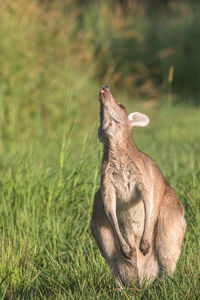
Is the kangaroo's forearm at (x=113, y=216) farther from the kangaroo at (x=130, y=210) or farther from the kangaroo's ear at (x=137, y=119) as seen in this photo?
the kangaroo's ear at (x=137, y=119)

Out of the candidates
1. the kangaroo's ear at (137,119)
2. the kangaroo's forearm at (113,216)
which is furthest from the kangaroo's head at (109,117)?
the kangaroo's forearm at (113,216)

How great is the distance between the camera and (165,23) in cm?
1533

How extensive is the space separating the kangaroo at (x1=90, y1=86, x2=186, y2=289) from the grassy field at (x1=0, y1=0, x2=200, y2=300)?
5.6 inches

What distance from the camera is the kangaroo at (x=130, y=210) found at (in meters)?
3.12

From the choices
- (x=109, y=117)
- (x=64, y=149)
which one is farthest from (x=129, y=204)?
(x=64, y=149)

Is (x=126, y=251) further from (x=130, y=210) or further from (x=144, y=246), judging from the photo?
(x=130, y=210)

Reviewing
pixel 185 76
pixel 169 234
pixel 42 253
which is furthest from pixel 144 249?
pixel 185 76

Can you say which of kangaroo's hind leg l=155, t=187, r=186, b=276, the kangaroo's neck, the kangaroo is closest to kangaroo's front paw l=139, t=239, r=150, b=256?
the kangaroo

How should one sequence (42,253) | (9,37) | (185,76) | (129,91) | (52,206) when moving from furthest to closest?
1. (185,76)
2. (129,91)
3. (9,37)
4. (52,206)
5. (42,253)

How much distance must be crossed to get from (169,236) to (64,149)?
1.86 meters

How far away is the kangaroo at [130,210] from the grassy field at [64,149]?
142 mm

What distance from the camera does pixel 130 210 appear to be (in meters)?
Result: 3.23

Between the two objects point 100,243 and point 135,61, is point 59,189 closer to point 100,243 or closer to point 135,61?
point 100,243

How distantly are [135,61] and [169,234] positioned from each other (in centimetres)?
1200
